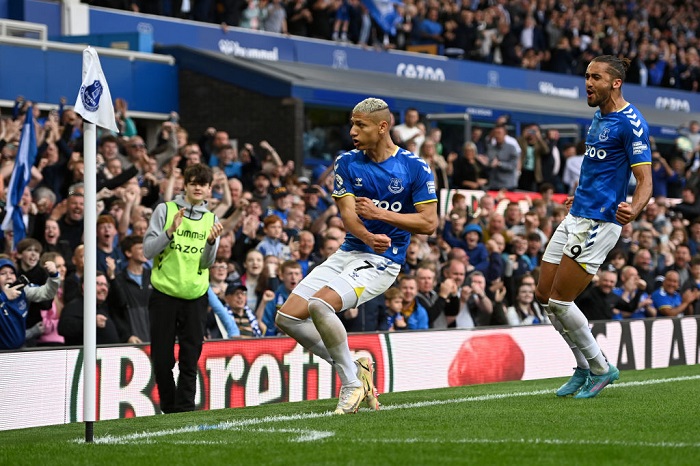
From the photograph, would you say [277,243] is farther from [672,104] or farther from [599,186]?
[672,104]

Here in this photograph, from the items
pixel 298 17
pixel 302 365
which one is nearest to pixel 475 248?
pixel 302 365

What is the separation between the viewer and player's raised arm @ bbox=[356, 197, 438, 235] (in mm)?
8195

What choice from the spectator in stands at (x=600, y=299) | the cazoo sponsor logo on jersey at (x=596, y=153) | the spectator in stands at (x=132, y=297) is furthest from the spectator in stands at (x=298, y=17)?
the cazoo sponsor logo on jersey at (x=596, y=153)

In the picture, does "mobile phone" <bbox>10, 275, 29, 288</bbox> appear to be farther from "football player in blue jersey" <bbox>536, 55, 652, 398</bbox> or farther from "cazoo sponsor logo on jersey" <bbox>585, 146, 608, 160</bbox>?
"cazoo sponsor logo on jersey" <bbox>585, 146, 608, 160</bbox>

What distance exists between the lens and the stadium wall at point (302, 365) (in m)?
10.1

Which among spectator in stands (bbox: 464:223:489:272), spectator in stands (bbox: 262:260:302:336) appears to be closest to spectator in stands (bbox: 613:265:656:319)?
spectator in stands (bbox: 464:223:489:272)

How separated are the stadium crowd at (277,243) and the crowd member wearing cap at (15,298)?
213mm

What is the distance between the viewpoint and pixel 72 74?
20219 mm

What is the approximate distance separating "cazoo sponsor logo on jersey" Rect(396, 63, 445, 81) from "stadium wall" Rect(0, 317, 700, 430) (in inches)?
464

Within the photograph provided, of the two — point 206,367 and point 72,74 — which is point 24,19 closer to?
point 72,74

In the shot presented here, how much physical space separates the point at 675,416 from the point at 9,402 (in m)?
4.80

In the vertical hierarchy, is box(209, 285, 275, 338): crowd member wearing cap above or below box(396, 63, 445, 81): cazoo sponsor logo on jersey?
below

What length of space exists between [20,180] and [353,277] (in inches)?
228

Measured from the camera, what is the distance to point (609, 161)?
8.87 meters
